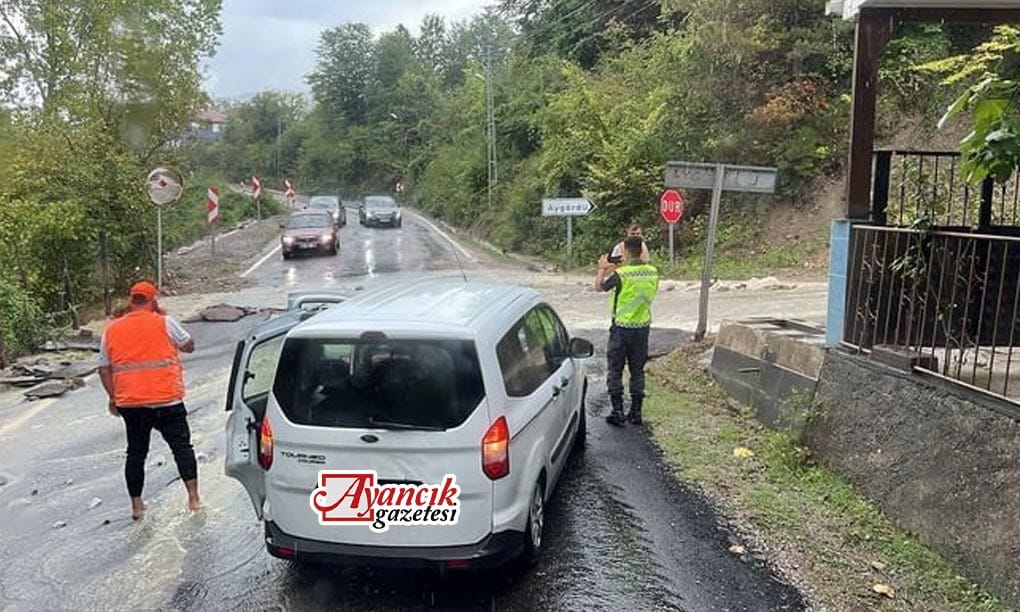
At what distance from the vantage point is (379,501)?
4.14 m

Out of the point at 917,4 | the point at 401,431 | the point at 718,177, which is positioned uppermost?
the point at 917,4

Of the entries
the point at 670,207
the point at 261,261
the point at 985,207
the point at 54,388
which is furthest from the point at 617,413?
the point at 261,261

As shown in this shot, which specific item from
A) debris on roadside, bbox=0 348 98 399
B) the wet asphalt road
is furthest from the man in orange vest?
debris on roadside, bbox=0 348 98 399

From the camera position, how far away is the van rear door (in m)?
4.09

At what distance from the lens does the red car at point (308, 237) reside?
26812 mm

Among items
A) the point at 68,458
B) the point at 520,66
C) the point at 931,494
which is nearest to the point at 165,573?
the point at 68,458

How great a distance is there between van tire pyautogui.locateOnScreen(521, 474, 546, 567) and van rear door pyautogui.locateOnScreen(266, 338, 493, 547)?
20.3 inches

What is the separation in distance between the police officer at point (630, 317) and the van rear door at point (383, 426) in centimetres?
348

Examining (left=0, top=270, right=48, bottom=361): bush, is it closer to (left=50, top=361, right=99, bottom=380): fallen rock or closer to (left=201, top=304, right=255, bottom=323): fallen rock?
(left=50, top=361, right=99, bottom=380): fallen rock

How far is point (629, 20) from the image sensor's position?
3169 cm

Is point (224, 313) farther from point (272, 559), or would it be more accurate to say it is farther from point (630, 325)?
point (272, 559)

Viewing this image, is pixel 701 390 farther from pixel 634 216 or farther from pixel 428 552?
pixel 634 216

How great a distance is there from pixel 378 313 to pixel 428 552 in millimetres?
1305

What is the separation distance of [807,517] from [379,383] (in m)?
3.10
